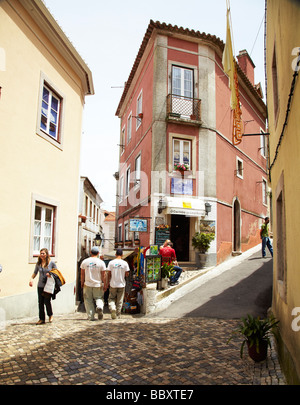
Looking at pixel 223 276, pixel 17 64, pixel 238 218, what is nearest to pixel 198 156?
pixel 238 218

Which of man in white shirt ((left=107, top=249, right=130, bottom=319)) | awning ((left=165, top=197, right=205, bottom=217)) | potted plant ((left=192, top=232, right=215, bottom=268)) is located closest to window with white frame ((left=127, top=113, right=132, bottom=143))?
awning ((left=165, top=197, right=205, bottom=217))

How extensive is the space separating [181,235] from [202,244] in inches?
73.6

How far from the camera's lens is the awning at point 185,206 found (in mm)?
13823

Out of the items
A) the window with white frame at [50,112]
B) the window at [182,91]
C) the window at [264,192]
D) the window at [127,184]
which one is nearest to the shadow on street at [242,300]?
the window with white frame at [50,112]

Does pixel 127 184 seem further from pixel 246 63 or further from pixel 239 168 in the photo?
pixel 246 63

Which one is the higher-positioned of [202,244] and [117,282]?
[202,244]

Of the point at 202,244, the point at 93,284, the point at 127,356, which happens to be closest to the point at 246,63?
the point at 202,244

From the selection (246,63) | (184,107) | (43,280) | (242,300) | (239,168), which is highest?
(246,63)

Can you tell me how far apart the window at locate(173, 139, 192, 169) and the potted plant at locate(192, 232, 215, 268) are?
11.2 feet

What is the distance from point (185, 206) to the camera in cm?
1405

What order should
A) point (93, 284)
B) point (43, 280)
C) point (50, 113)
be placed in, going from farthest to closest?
1. point (50, 113)
2. point (93, 284)
3. point (43, 280)

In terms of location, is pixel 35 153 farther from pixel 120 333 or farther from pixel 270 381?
pixel 270 381

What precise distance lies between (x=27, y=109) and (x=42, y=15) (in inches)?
103

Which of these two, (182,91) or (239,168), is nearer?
(182,91)
